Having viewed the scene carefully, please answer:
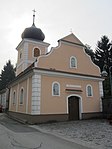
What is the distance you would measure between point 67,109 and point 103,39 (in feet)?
89.5

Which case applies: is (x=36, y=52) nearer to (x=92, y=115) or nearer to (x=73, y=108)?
(x=73, y=108)

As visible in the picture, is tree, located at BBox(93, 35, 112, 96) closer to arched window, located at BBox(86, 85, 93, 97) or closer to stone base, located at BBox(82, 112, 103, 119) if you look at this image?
arched window, located at BBox(86, 85, 93, 97)

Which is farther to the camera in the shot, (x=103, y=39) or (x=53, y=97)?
(x=103, y=39)

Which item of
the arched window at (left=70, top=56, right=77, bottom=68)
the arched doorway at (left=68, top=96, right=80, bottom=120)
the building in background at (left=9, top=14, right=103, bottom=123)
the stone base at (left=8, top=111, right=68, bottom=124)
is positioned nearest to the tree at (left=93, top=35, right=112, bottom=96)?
the building in background at (left=9, top=14, right=103, bottom=123)

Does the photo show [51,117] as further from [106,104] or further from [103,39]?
[103,39]

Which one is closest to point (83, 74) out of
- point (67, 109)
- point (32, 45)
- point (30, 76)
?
point (67, 109)

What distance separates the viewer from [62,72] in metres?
15.8

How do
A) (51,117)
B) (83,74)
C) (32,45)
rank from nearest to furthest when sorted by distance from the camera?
(51,117) < (83,74) < (32,45)

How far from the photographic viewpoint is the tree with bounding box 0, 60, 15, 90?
171 ft

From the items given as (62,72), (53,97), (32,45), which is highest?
(32,45)

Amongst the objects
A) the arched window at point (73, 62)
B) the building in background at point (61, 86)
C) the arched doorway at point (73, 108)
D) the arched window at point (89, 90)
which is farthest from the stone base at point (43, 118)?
the arched window at point (73, 62)

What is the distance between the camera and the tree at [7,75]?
52188mm

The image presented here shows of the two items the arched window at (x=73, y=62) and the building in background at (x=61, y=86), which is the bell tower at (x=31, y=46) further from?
the arched window at (x=73, y=62)

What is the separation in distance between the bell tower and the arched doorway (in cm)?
853
